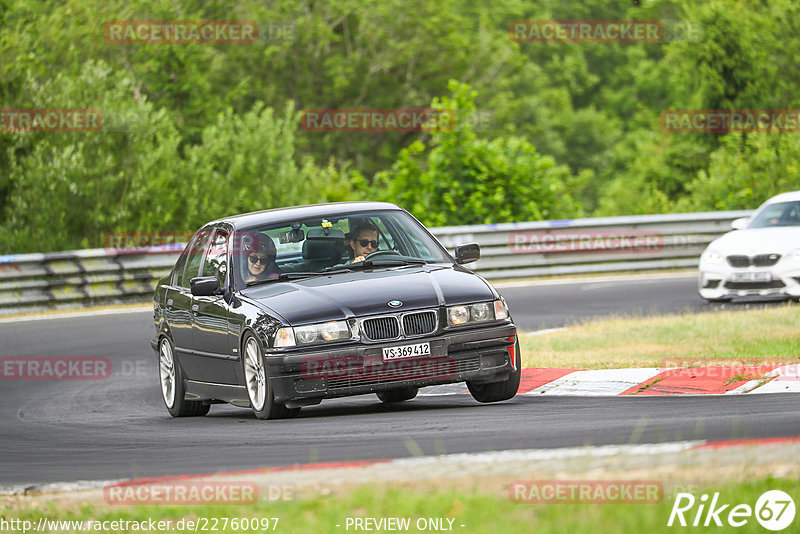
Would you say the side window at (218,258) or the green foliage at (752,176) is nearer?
the side window at (218,258)

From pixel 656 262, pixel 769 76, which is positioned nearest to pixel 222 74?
pixel 769 76

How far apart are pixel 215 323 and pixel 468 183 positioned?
17906 millimetres

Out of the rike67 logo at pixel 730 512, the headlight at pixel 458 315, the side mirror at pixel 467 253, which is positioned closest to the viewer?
the rike67 logo at pixel 730 512

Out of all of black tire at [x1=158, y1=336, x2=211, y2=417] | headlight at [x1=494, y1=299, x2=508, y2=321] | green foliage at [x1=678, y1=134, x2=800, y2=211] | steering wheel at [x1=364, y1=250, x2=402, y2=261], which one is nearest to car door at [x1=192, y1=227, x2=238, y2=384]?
black tire at [x1=158, y1=336, x2=211, y2=417]

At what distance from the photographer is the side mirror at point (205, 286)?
1010 centimetres

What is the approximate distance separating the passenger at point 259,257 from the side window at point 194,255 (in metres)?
0.93

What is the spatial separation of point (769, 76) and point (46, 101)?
24284 millimetres

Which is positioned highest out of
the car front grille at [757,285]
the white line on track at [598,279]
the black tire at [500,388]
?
the black tire at [500,388]

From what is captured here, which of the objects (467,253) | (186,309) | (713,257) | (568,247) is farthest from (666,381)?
(568,247)

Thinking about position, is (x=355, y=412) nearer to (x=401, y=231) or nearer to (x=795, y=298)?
(x=401, y=231)

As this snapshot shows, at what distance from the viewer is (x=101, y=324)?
18938 mm

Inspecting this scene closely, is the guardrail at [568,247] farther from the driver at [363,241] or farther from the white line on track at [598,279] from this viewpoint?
the driver at [363,241]

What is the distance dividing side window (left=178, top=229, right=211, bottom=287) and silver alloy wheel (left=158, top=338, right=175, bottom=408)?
564 mm

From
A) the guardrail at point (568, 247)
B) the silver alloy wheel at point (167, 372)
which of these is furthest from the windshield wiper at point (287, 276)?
the guardrail at point (568, 247)
